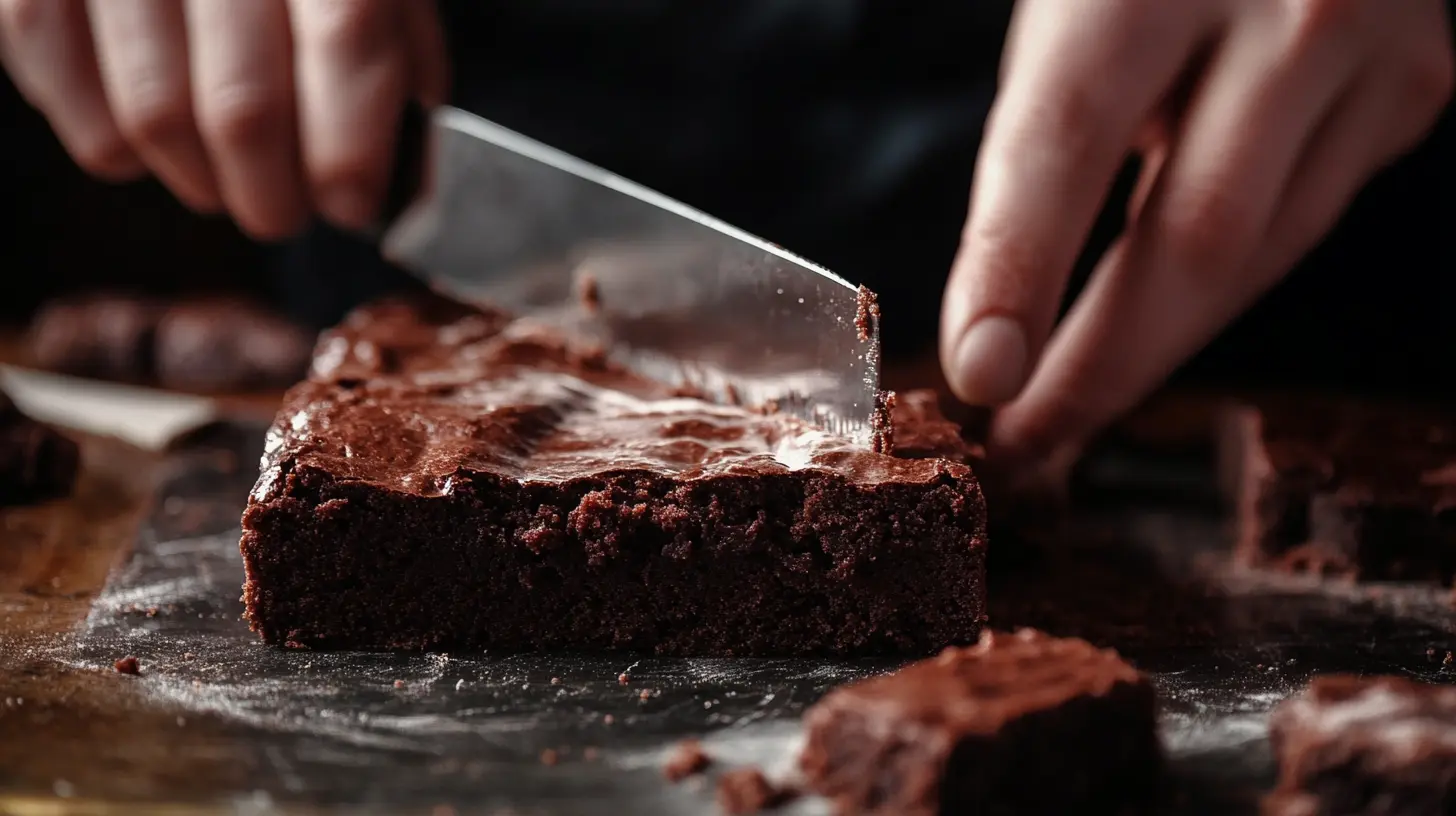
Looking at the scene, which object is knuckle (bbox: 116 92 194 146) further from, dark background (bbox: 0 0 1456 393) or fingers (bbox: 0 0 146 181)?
dark background (bbox: 0 0 1456 393)

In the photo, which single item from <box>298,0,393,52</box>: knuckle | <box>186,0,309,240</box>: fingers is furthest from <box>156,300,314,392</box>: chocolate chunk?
<box>298,0,393,52</box>: knuckle

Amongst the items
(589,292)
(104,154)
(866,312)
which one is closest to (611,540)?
(866,312)

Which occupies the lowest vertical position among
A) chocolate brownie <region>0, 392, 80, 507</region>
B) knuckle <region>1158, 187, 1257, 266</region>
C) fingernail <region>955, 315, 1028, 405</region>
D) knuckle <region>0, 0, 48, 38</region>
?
chocolate brownie <region>0, 392, 80, 507</region>

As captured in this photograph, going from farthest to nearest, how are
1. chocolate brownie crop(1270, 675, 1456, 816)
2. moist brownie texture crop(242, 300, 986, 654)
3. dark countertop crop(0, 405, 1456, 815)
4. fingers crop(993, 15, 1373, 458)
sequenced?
fingers crop(993, 15, 1373, 458) < moist brownie texture crop(242, 300, 986, 654) < dark countertop crop(0, 405, 1456, 815) < chocolate brownie crop(1270, 675, 1456, 816)

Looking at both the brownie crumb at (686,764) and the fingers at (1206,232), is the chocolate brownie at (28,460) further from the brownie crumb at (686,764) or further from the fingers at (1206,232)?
the fingers at (1206,232)

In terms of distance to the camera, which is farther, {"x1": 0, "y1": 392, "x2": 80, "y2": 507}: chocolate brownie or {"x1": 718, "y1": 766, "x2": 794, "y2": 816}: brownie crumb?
{"x1": 0, "y1": 392, "x2": 80, "y2": 507}: chocolate brownie

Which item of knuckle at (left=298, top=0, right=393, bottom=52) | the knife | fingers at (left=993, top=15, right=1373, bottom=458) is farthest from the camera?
A: knuckle at (left=298, top=0, right=393, bottom=52)

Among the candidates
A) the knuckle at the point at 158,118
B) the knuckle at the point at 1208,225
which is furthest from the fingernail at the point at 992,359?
the knuckle at the point at 158,118
